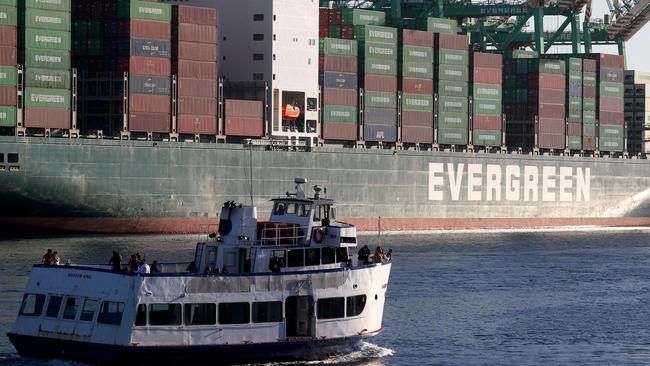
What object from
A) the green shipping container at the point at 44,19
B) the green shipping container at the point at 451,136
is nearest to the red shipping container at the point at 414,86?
the green shipping container at the point at 451,136

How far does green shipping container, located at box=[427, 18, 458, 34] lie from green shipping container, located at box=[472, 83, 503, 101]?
4899 mm

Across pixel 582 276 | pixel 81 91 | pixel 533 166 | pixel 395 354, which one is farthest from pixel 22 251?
pixel 533 166

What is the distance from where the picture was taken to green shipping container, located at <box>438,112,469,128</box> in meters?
111

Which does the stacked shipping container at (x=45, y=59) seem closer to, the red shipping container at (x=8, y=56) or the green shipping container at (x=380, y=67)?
the red shipping container at (x=8, y=56)

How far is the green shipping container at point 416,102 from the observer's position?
107 meters

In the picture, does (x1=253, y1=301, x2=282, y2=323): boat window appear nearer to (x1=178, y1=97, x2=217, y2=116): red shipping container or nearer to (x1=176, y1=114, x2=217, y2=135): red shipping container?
(x1=178, y1=97, x2=217, y2=116): red shipping container

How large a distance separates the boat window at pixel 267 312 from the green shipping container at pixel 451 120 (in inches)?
2859

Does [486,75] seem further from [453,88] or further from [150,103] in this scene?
[150,103]

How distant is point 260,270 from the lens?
39.6m

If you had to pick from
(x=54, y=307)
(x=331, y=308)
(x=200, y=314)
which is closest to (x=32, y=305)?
(x=54, y=307)

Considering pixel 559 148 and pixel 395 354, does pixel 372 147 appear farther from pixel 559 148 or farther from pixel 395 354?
pixel 395 354

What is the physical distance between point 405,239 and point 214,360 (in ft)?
191

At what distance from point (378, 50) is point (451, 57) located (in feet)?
27.8

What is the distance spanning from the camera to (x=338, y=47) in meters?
103
